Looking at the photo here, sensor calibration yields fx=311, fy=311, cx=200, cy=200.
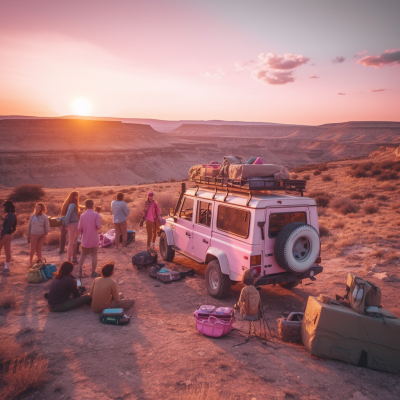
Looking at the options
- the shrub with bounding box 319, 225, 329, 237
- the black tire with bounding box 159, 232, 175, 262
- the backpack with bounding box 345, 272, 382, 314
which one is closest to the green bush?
the black tire with bounding box 159, 232, 175, 262

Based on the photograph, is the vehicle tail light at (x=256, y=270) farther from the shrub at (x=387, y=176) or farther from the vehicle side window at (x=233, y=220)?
the shrub at (x=387, y=176)

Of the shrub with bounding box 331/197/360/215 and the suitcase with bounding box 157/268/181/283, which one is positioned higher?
the shrub with bounding box 331/197/360/215

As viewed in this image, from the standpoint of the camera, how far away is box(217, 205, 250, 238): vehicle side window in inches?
228

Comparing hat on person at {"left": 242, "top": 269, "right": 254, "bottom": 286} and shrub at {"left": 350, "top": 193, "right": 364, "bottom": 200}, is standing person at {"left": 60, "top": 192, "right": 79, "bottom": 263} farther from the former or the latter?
shrub at {"left": 350, "top": 193, "right": 364, "bottom": 200}

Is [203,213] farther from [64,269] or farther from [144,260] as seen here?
[64,269]

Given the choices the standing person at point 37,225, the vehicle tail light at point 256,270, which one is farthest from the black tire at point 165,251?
the vehicle tail light at point 256,270

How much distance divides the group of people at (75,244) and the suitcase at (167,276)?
1530mm

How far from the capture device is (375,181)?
23.4 metres

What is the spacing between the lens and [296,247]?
19.3 ft

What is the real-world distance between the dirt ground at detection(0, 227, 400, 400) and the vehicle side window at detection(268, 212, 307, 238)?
5.43 ft

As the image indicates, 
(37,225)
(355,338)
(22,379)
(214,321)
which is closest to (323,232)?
(355,338)

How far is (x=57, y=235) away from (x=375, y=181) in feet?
72.8

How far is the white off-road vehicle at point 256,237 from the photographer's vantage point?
5.58 metres

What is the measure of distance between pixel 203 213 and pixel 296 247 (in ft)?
7.51
